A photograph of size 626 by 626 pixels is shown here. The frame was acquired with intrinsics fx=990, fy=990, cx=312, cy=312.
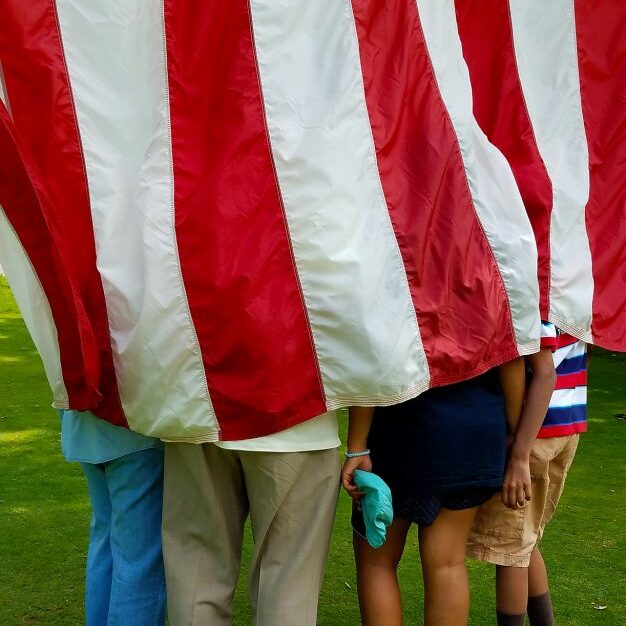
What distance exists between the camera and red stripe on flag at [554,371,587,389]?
9.93ft

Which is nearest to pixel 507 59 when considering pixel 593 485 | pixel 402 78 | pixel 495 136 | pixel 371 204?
pixel 495 136

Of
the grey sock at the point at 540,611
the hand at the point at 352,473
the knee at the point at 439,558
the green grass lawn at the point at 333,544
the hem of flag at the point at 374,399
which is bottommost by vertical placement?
the green grass lawn at the point at 333,544

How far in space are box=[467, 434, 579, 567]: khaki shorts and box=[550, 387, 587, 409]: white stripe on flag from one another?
10 cm

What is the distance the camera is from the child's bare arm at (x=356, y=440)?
266cm

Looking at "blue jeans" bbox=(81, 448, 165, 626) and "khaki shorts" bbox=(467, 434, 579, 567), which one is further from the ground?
"blue jeans" bbox=(81, 448, 165, 626)

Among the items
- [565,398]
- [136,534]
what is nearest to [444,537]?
[565,398]

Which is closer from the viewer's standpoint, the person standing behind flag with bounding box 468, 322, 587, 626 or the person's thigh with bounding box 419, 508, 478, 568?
the person's thigh with bounding box 419, 508, 478, 568

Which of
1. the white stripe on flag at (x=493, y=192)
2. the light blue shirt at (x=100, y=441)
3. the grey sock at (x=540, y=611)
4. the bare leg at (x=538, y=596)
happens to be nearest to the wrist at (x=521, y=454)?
the white stripe on flag at (x=493, y=192)

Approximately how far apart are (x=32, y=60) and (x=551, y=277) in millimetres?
1593

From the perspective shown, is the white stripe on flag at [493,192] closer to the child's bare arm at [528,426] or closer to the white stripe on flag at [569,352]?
the child's bare arm at [528,426]

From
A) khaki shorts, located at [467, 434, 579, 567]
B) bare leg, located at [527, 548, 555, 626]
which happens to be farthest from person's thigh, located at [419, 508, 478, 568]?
bare leg, located at [527, 548, 555, 626]

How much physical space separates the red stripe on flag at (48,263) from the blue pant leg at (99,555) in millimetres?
347

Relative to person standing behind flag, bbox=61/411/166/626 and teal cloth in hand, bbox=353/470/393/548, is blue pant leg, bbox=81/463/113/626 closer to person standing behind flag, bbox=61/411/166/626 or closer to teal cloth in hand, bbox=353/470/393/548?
person standing behind flag, bbox=61/411/166/626

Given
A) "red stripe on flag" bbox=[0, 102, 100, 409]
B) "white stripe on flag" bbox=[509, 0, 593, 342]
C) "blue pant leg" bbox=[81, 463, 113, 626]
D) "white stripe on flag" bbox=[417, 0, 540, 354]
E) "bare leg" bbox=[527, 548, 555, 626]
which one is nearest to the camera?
"red stripe on flag" bbox=[0, 102, 100, 409]
